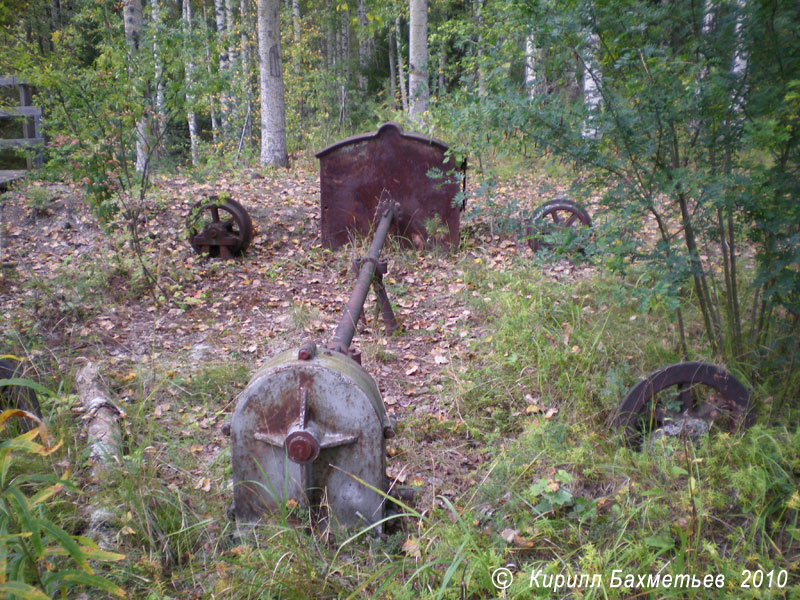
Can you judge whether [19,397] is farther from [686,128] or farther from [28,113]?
[28,113]

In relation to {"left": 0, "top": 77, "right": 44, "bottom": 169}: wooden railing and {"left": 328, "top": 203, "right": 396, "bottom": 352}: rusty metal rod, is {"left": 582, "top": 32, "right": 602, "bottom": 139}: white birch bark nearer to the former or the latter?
{"left": 328, "top": 203, "right": 396, "bottom": 352}: rusty metal rod

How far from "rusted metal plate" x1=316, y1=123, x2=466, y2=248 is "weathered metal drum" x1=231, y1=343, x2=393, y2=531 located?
408 centimetres

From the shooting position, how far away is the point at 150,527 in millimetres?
2592

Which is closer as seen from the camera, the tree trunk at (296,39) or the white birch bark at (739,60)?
the white birch bark at (739,60)

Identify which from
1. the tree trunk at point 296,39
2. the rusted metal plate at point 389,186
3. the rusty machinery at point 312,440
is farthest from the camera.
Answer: the tree trunk at point 296,39

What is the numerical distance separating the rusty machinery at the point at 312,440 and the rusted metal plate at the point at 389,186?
4052 mm

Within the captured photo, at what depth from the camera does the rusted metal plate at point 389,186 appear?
6.44m

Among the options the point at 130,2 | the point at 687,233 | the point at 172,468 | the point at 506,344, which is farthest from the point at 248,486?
the point at 130,2

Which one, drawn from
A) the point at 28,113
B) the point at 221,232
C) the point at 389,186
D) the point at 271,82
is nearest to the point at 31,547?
the point at 221,232

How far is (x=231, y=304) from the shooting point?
5.66 metres

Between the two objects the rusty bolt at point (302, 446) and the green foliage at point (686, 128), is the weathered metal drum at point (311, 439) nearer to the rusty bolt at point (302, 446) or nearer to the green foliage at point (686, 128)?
the rusty bolt at point (302, 446)

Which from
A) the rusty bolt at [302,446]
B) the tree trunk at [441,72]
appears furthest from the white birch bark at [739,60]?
the tree trunk at [441,72]

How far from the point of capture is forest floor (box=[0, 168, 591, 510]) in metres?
3.79

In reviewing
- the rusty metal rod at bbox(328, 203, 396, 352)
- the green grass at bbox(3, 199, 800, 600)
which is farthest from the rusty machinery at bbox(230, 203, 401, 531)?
the rusty metal rod at bbox(328, 203, 396, 352)
